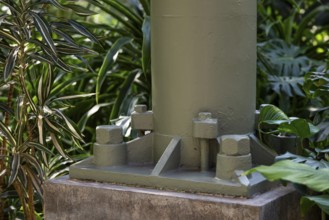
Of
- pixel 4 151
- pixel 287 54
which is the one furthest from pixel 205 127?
pixel 287 54

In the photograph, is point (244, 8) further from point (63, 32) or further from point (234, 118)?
point (63, 32)

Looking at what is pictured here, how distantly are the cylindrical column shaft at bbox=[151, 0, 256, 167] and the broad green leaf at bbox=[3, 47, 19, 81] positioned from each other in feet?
1.87

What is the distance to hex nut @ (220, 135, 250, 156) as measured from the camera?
75.3 inches

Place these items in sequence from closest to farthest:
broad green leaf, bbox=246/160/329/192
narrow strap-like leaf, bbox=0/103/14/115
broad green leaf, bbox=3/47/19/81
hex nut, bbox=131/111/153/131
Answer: broad green leaf, bbox=246/160/329/192 < hex nut, bbox=131/111/153/131 < broad green leaf, bbox=3/47/19/81 < narrow strap-like leaf, bbox=0/103/14/115

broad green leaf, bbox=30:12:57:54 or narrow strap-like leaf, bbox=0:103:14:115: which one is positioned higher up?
broad green leaf, bbox=30:12:57:54

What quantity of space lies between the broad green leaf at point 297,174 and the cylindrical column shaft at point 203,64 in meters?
0.37

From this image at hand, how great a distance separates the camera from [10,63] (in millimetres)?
2400

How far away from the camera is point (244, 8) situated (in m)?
2.09

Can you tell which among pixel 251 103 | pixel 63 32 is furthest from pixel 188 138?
pixel 63 32

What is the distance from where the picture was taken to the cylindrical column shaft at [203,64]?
2051 millimetres

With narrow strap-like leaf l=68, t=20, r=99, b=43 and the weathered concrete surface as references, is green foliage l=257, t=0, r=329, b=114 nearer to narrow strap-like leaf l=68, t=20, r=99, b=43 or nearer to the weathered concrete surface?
narrow strap-like leaf l=68, t=20, r=99, b=43

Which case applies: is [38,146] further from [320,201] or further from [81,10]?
[320,201]

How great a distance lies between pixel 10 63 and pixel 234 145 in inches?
37.0

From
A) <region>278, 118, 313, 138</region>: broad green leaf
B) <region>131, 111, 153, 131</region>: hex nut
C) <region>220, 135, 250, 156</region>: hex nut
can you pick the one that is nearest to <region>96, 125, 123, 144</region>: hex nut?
<region>131, 111, 153, 131</region>: hex nut
